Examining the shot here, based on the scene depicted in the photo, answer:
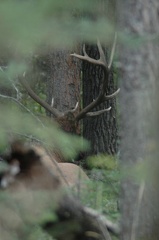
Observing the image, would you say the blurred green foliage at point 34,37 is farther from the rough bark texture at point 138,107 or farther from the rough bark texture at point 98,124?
the rough bark texture at point 98,124

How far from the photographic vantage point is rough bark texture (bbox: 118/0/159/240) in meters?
3.87

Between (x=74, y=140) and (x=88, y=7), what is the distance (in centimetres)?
81

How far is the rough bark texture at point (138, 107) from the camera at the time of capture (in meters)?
3.87

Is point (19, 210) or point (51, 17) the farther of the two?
point (19, 210)

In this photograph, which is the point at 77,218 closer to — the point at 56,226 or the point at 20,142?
the point at 56,226

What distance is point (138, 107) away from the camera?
3.89 m

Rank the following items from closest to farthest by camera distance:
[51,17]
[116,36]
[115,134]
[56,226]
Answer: [51,17], [116,36], [56,226], [115,134]

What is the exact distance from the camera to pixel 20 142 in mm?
4500

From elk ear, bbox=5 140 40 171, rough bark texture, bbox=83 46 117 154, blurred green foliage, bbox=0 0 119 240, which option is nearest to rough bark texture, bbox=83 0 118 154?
rough bark texture, bbox=83 46 117 154

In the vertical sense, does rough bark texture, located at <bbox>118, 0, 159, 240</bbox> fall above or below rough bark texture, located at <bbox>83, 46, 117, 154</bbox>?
above

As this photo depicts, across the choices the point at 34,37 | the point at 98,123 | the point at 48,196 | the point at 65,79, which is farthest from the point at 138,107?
the point at 65,79

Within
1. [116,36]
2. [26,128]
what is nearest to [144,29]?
[116,36]

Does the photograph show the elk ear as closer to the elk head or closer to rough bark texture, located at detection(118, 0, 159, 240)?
the elk head

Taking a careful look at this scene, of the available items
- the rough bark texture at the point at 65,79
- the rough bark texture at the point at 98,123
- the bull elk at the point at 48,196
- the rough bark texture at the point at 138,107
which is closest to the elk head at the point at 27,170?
the bull elk at the point at 48,196
